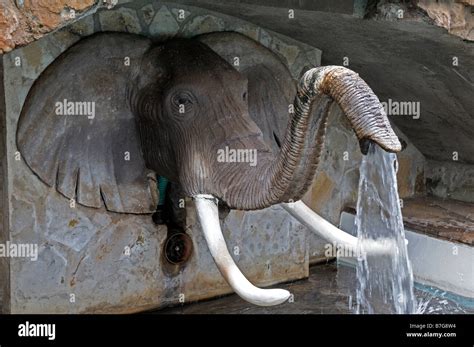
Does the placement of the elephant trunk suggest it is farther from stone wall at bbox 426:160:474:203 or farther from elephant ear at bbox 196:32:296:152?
stone wall at bbox 426:160:474:203

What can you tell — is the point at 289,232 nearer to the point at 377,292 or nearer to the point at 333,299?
the point at 333,299

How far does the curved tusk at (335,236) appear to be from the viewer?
124 inches

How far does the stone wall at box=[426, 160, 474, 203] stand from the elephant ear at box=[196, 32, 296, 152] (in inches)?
55.2

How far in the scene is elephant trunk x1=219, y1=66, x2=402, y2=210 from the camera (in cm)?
224

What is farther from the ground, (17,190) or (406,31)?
(406,31)

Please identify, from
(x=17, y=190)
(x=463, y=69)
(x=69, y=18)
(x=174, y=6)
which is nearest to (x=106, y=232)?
(x=17, y=190)

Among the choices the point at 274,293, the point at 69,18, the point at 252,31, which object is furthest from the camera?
the point at 252,31

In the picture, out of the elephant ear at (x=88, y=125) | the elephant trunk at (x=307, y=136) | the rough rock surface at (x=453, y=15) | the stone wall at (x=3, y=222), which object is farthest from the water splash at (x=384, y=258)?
the stone wall at (x=3, y=222)

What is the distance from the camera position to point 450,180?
4711 mm

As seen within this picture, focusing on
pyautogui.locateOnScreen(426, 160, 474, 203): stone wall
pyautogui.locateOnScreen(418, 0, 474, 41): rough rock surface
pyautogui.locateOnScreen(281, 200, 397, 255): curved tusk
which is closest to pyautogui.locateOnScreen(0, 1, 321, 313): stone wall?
pyautogui.locateOnScreen(281, 200, 397, 255): curved tusk

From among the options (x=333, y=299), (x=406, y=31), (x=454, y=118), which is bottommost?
(x=333, y=299)

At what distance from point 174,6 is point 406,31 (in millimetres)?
927

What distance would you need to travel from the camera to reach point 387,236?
320 cm

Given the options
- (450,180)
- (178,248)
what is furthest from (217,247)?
(450,180)
